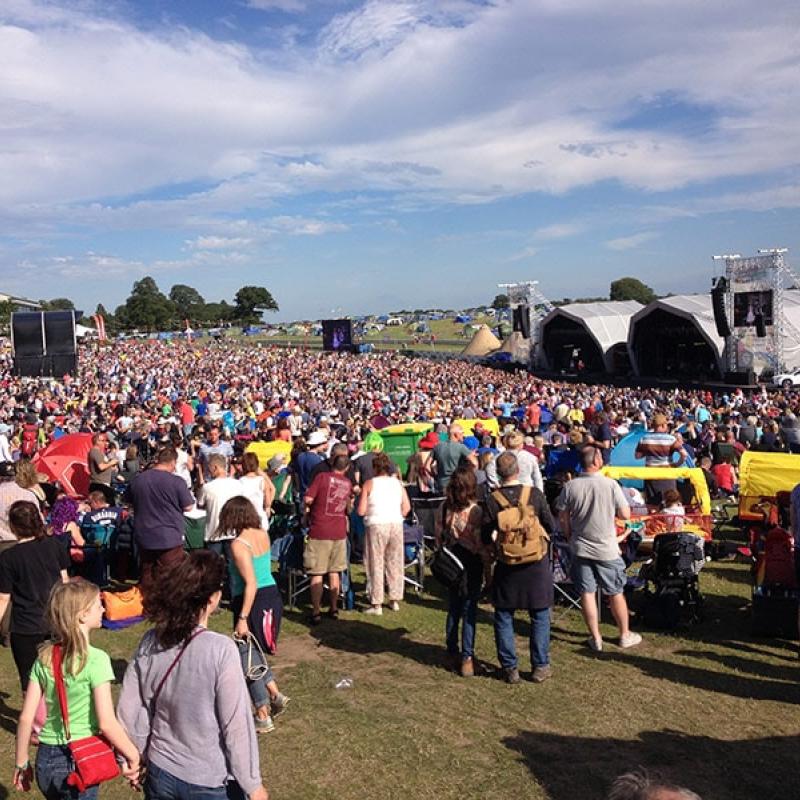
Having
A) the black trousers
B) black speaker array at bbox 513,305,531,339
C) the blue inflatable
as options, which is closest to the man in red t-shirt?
the black trousers

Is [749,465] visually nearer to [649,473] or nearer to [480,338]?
[649,473]

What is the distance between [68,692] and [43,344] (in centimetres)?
2053

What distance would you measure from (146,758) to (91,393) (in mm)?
25327

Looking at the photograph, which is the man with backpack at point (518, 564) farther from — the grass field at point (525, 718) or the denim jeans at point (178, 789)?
the denim jeans at point (178, 789)

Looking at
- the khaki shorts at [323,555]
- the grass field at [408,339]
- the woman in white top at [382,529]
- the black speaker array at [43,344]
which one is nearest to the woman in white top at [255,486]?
the khaki shorts at [323,555]

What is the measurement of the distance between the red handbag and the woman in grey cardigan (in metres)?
0.28

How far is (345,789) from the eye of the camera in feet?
13.2

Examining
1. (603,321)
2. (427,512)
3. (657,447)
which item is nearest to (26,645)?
(427,512)

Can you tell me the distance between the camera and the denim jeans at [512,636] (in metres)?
5.20

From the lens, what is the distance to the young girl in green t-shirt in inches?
111

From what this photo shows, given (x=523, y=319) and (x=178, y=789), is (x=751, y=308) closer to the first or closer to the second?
(x=523, y=319)

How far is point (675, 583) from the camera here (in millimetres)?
6207

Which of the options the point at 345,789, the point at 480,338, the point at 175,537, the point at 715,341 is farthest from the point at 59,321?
the point at 480,338

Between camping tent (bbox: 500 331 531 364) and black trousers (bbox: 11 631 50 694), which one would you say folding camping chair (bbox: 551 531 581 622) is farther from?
camping tent (bbox: 500 331 531 364)
